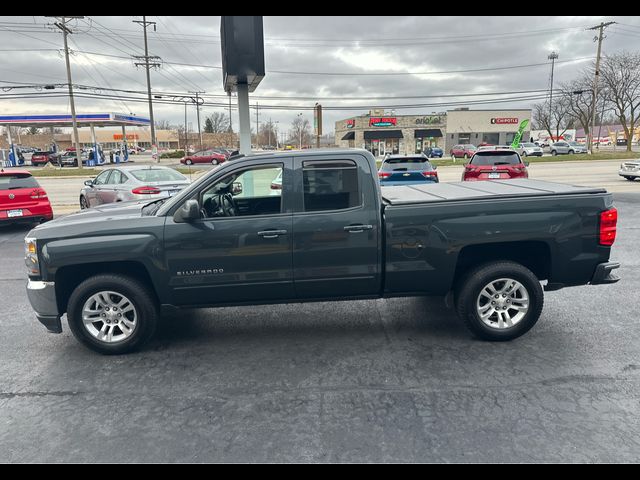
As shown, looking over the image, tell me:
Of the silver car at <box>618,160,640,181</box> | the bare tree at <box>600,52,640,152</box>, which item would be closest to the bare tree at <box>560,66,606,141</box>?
the bare tree at <box>600,52,640,152</box>

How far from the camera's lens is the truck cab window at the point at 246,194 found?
4379 mm

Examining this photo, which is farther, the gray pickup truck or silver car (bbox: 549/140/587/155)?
silver car (bbox: 549/140/587/155)

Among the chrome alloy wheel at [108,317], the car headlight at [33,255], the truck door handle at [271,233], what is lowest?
the chrome alloy wheel at [108,317]

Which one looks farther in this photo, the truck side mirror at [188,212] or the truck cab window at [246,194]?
the truck cab window at [246,194]

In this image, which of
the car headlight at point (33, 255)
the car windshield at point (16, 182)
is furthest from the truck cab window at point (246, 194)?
the car windshield at point (16, 182)

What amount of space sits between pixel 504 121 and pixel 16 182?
6214cm

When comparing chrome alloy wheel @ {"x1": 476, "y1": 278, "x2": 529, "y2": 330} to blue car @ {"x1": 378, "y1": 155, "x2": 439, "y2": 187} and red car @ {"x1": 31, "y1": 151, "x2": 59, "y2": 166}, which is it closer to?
blue car @ {"x1": 378, "y1": 155, "x2": 439, "y2": 187}

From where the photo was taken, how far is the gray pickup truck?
165 inches

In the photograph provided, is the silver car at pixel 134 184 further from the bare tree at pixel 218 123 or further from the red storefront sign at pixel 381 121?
the bare tree at pixel 218 123

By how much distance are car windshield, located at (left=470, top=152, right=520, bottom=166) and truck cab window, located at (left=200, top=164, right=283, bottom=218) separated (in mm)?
9303

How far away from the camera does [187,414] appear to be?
3285mm

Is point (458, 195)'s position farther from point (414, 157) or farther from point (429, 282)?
point (414, 157)

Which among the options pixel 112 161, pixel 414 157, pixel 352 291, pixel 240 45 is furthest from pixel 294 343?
pixel 112 161
